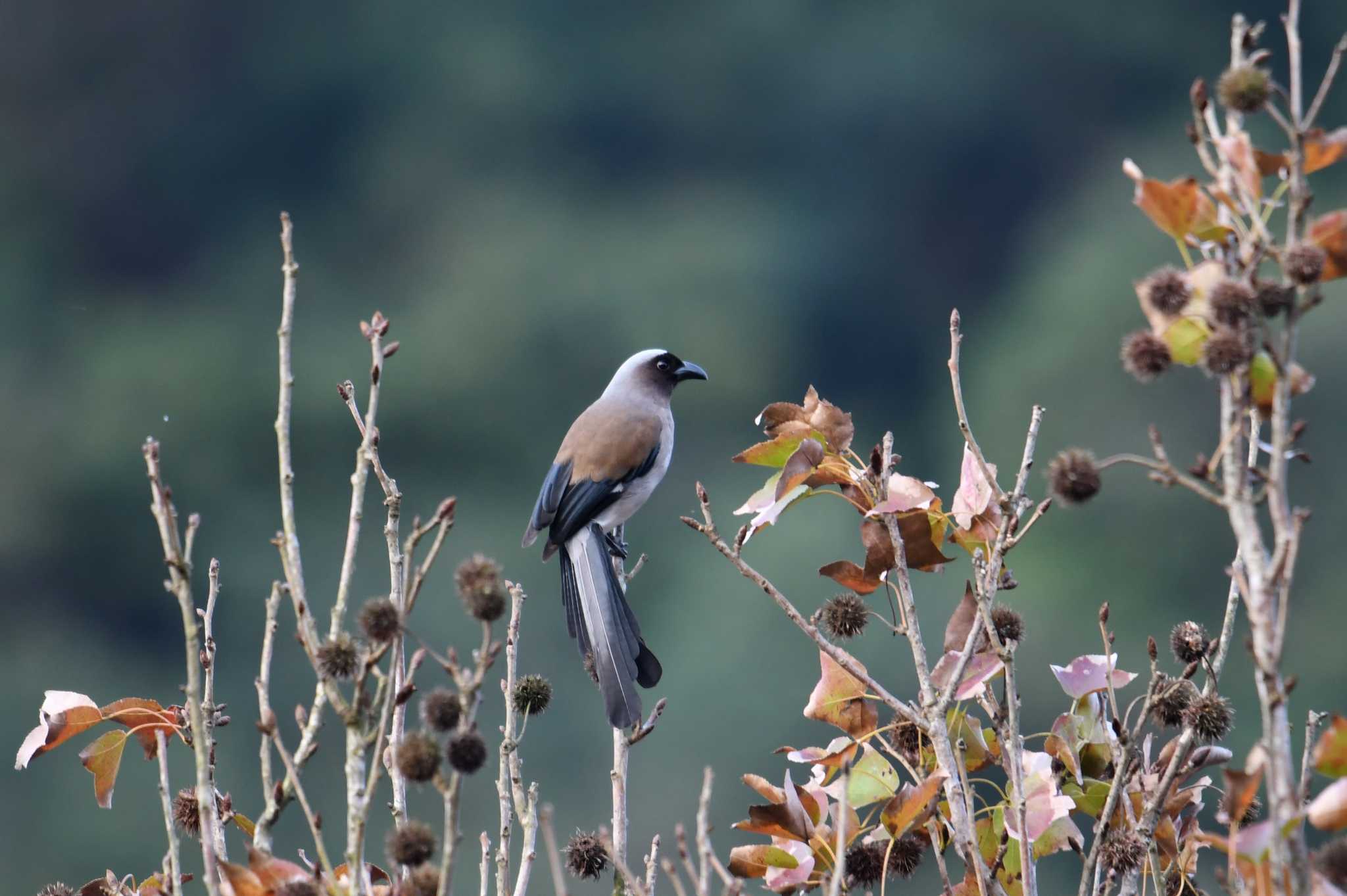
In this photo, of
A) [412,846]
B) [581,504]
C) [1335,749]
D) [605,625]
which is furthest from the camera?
[581,504]

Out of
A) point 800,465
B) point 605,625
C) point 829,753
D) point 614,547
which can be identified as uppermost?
point 614,547

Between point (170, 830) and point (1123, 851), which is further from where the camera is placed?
point (1123, 851)

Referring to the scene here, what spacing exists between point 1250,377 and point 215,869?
0.99m

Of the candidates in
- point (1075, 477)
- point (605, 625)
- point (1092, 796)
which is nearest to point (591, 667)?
point (605, 625)

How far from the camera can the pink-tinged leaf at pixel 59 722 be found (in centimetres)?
184

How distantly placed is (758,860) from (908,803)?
0.62 ft

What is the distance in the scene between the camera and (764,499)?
195cm

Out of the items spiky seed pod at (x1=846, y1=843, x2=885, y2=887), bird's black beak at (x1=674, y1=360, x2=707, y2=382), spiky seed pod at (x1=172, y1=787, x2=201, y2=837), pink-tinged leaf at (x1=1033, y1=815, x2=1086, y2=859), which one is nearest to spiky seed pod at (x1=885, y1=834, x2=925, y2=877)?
spiky seed pod at (x1=846, y1=843, x2=885, y2=887)

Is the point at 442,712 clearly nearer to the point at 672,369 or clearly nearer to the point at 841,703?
the point at 841,703

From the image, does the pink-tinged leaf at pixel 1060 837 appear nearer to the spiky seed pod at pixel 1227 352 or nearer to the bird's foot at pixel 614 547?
the spiky seed pod at pixel 1227 352

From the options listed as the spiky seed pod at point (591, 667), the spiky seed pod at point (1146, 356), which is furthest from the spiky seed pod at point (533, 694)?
the spiky seed pod at point (1146, 356)

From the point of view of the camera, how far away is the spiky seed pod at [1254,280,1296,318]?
129cm

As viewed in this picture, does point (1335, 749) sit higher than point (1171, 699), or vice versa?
point (1171, 699)

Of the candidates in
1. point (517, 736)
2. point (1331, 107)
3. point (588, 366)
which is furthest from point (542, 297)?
point (517, 736)
